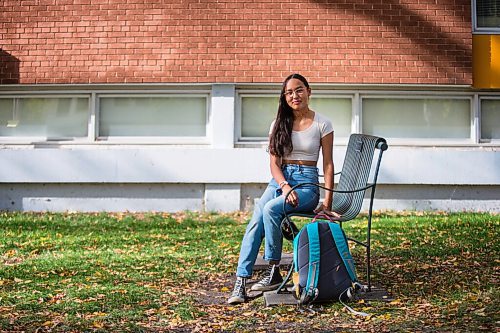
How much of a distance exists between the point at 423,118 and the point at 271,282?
670 centimetres

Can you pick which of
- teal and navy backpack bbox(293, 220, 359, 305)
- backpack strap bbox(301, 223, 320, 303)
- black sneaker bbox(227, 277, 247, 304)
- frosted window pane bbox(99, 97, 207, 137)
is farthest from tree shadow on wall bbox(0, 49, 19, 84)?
backpack strap bbox(301, 223, 320, 303)

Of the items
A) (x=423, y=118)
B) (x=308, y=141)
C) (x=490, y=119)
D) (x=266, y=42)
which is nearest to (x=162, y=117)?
(x=266, y=42)

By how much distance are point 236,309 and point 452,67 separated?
727cm

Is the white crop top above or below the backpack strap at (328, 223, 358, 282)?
above

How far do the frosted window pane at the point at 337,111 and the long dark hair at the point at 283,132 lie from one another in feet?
19.9

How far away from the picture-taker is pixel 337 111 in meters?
11.9

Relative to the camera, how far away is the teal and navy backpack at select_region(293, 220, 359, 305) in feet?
17.4

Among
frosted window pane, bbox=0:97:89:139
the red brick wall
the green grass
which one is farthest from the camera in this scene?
frosted window pane, bbox=0:97:89:139

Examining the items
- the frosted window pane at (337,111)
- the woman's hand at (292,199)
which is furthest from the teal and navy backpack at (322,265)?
the frosted window pane at (337,111)

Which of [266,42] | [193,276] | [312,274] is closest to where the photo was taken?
[312,274]

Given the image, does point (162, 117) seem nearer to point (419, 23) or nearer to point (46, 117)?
point (46, 117)

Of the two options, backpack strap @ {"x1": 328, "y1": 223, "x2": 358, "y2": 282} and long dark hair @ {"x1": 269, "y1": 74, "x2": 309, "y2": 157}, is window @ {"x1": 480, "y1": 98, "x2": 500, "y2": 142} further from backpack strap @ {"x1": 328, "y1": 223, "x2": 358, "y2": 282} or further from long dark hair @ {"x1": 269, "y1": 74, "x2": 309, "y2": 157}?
backpack strap @ {"x1": 328, "y1": 223, "x2": 358, "y2": 282}

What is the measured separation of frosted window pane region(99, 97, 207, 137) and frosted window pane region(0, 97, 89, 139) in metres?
0.47

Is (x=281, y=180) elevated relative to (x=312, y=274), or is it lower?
elevated
